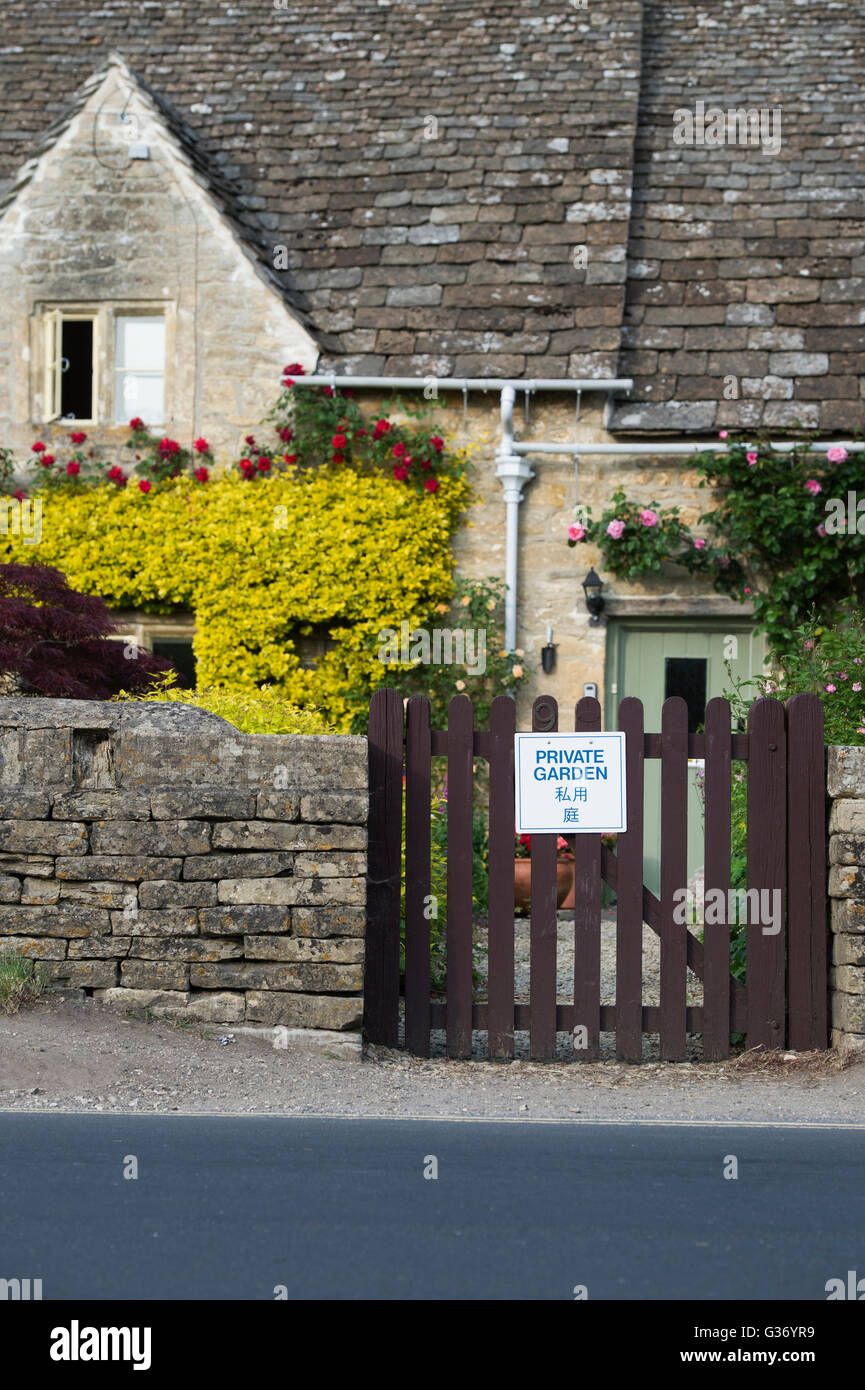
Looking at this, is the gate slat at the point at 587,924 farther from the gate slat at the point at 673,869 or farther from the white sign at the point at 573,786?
the gate slat at the point at 673,869

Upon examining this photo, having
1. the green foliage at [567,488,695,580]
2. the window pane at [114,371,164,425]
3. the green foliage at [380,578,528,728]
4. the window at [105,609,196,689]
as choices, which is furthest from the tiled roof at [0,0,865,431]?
the window at [105,609,196,689]

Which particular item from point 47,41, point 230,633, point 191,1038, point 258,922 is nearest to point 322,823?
point 258,922

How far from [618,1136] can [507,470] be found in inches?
277

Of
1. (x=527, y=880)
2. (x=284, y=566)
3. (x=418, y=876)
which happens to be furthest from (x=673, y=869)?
(x=284, y=566)

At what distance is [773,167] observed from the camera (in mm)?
12344

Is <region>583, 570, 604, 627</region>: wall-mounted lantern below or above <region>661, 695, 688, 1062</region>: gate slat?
above

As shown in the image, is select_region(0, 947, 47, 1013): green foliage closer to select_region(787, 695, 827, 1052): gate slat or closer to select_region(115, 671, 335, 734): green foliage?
select_region(115, 671, 335, 734): green foliage

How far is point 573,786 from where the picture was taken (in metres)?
6.30

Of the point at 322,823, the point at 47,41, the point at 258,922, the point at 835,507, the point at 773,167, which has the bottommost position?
the point at 258,922

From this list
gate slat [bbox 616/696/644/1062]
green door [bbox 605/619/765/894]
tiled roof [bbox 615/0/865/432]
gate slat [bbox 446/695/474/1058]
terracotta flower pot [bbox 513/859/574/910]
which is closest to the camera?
gate slat [bbox 616/696/644/1062]

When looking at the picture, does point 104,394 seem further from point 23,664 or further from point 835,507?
point 835,507

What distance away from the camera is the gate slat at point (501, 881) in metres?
6.21

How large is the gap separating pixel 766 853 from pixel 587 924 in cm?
85

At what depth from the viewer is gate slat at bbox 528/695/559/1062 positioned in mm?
6230
